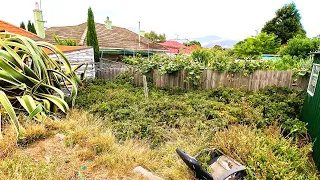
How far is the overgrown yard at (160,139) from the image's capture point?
2.01 m

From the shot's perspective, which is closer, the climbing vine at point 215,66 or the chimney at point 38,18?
the climbing vine at point 215,66

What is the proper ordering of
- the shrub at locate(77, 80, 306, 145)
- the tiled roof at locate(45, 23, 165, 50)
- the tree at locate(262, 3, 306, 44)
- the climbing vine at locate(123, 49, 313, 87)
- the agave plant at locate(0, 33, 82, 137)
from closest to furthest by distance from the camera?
the agave plant at locate(0, 33, 82, 137) < the shrub at locate(77, 80, 306, 145) < the climbing vine at locate(123, 49, 313, 87) < the tiled roof at locate(45, 23, 165, 50) < the tree at locate(262, 3, 306, 44)

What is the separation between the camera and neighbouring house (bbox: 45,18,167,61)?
1205 centimetres

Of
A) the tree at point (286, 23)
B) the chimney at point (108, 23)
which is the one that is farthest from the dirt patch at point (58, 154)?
the tree at point (286, 23)

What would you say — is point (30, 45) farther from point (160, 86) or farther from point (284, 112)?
point (284, 112)

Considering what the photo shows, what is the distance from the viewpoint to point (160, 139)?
3193 millimetres

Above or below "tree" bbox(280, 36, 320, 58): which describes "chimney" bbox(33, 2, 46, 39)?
above

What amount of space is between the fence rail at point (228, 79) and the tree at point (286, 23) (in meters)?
20.0

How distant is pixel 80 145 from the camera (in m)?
2.42

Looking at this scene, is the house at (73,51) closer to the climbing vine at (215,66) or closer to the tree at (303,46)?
the climbing vine at (215,66)

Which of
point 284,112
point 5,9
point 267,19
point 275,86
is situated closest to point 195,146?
point 284,112

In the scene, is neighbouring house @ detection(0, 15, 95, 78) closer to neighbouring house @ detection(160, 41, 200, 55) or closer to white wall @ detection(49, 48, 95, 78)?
white wall @ detection(49, 48, 95, 78)

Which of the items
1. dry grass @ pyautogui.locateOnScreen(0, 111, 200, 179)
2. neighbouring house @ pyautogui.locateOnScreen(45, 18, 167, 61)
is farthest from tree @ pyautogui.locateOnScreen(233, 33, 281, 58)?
dry grass @ pyautogui.locateOnScreen(0, 111, 200, 179)

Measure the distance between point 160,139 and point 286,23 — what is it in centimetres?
2539
